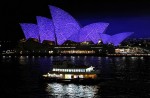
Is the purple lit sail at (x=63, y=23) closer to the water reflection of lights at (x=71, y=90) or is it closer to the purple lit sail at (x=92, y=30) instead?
the purple lit sail at (x=92, y=30)

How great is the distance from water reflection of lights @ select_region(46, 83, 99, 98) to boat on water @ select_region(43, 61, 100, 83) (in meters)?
1.32

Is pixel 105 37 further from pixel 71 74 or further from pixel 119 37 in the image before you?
pixel 71 74

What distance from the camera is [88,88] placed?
2888cm

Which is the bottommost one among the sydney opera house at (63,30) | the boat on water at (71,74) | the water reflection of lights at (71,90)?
the water reflection of lights at (71,90)

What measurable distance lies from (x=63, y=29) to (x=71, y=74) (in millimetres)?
54394

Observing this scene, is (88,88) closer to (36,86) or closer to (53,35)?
(36,86)

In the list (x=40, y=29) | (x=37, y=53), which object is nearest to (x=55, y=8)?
(x=40, y=29)

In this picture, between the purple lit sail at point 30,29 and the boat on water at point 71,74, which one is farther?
the purple lit sail at point 30,29

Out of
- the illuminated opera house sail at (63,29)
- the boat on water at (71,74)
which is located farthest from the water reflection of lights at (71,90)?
the illuminated opera house sail at (63,29)

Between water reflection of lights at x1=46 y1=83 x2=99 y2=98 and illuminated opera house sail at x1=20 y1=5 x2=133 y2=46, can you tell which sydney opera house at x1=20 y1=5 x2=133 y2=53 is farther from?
water reflection of lights at x1=46 y1=83 x2=99 y2=98

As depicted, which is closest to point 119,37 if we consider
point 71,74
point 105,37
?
point 105,37

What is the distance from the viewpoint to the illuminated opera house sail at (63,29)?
274 ft

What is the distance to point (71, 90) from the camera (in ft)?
92.0

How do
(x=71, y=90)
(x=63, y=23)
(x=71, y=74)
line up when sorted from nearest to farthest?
(x=71, y=90) < (x=71, y=74) < (x=63, y=23)
